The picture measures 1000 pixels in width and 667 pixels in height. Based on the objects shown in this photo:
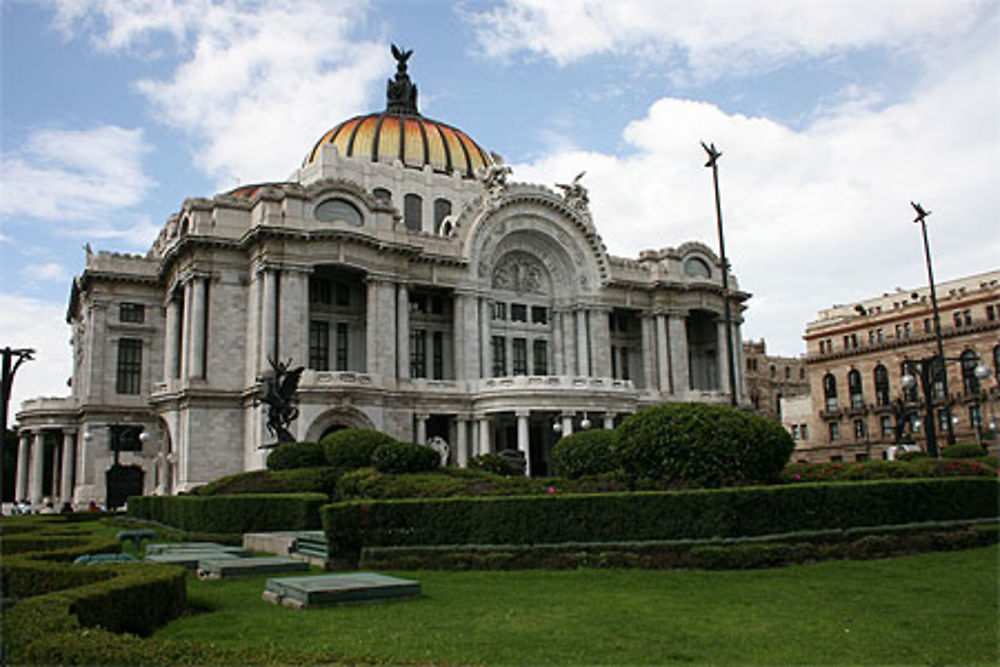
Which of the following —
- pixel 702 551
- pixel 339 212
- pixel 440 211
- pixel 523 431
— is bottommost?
pixel 702 551

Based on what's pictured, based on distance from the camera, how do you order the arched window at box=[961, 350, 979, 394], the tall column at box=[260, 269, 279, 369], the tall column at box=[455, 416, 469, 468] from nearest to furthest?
the tall column at box=[260, 269, 279, 369] < the tall column at box=[455, 416, 469, 468] < the arched window at box=[961, 350, 979, 394]

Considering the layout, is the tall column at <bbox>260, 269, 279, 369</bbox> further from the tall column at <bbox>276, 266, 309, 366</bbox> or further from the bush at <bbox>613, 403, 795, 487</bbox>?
the bush at <bbox>613, 403, 795, 487</bbox>

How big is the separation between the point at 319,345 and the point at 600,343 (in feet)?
63.0

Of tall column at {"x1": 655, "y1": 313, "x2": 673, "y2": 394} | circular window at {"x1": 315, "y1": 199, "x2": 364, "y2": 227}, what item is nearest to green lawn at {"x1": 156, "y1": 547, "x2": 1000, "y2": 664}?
circular window at {"x1": 315, "y1": 199, "x2": 364, "y2": 227}

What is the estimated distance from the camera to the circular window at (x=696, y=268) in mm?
64250

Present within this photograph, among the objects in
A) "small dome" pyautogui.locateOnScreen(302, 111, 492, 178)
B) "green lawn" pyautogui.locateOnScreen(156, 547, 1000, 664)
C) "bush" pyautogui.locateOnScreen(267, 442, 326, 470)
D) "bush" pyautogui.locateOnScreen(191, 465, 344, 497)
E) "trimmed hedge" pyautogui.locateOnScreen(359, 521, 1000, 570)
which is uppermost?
"small dome" pyautogui.locateOnScreen(302, 111, 492, 178)

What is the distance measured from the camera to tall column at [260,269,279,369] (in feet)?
148

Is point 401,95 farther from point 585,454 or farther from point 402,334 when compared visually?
point 585,454

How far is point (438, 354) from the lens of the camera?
182 ft

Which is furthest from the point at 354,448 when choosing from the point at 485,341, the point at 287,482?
the point at 485,341

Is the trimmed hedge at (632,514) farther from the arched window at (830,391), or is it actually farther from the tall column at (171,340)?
the arched window at (830,391)

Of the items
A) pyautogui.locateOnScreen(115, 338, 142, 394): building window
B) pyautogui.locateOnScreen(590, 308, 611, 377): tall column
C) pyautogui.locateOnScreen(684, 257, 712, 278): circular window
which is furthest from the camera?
pyautogui.locateOnScreen(684, 257, 712, 278): circular window

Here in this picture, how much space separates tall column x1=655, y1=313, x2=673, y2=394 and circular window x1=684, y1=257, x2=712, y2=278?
482cm

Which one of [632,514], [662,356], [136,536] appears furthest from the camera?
[662,356]
